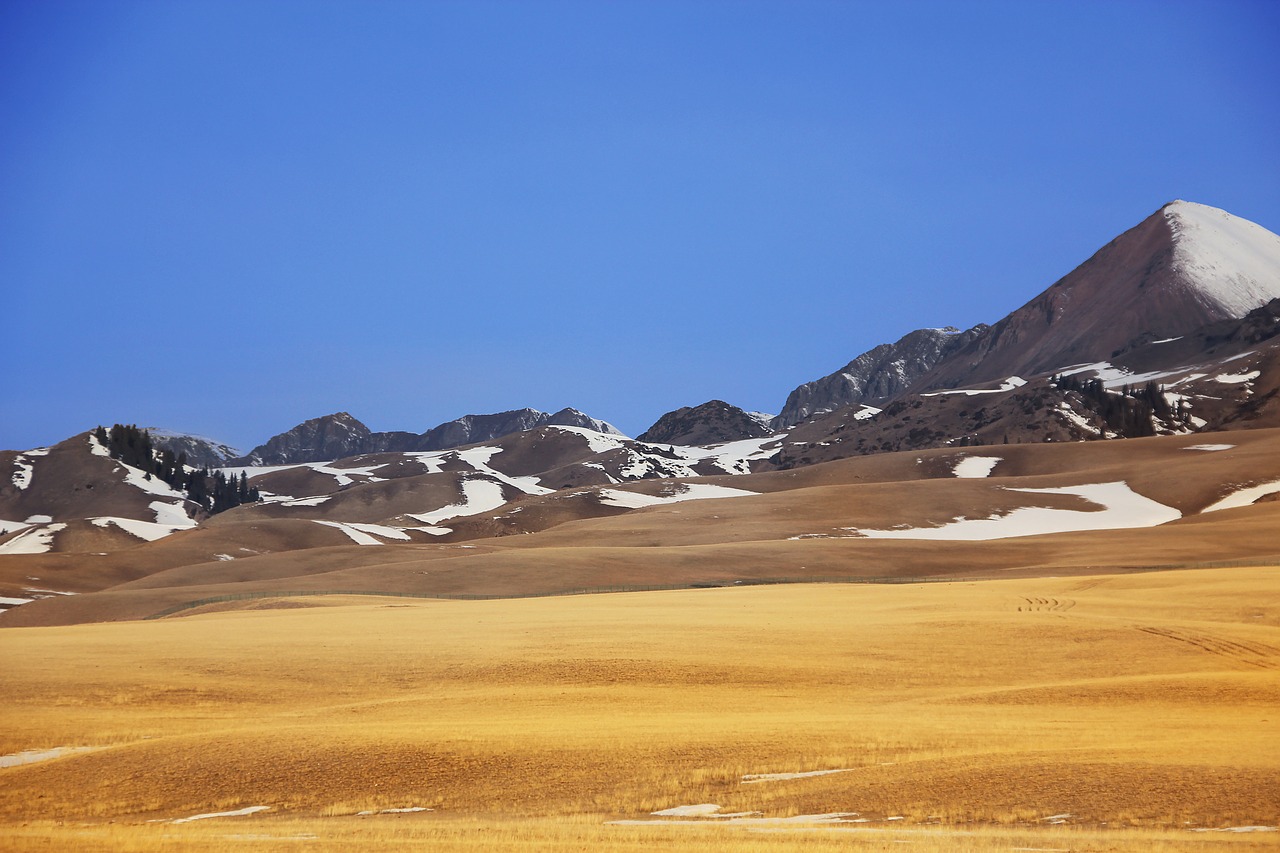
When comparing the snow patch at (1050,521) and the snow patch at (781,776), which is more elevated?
the snow patch at (1050,521)

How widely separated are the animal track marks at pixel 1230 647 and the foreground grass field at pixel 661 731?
171 mm

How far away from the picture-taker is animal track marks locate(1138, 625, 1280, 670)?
34016 mm

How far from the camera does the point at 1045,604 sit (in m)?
49.8

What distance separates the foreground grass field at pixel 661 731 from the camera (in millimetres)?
18359

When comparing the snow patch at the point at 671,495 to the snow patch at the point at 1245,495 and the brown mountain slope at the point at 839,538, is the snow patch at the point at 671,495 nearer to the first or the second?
the brown mountain slope at the point at 839,538

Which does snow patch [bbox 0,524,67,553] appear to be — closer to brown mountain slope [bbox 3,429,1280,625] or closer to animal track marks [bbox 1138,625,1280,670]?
brown mountain slope [bbox 3,429,1280,625]

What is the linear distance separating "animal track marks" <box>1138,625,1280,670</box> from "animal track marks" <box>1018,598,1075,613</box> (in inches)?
278

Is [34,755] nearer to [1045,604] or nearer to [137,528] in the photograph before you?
[1045,604]

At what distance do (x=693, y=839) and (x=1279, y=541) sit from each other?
8154 centimetres

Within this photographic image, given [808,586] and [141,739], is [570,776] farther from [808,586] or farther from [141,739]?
[808,586]

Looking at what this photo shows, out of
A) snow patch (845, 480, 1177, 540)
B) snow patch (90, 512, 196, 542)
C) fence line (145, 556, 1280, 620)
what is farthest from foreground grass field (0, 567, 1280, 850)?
snow patch (90, 512, 196, 542)

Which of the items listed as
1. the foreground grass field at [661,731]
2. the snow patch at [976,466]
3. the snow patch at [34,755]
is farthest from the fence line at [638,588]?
the snow patch at [976,466]

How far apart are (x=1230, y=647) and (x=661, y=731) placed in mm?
21444

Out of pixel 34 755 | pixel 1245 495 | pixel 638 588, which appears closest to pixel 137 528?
pixel 638 588
